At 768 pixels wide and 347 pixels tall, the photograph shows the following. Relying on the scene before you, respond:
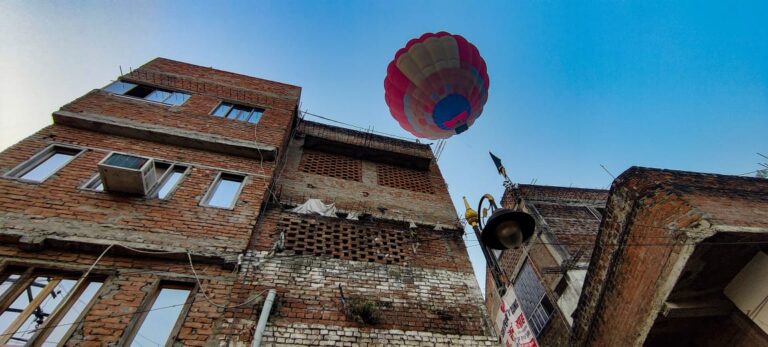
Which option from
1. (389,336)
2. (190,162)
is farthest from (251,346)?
(190,162)

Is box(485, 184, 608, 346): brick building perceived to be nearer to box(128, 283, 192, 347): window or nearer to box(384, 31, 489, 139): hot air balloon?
box(384, 31, 489, 139): hot air balloon

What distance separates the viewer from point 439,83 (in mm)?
8922

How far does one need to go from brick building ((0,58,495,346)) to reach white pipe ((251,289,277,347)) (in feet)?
Answer: 0.50

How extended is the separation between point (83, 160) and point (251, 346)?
19.0 feet

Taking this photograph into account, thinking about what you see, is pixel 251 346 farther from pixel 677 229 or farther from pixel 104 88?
pixel 104 88

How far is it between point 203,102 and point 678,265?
11912 mm

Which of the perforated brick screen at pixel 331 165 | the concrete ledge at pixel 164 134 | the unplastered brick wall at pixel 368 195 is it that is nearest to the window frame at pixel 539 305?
the unplastered brick wall at pixel 368 195

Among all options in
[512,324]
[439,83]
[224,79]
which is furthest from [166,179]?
[512,324]

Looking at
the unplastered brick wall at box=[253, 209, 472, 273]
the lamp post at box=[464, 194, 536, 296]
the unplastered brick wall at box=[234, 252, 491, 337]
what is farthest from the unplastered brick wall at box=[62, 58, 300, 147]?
the lamp post at box=[464, 194, 536, 296]

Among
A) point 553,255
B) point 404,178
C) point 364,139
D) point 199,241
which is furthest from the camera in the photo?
point 364,139

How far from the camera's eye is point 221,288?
17.7 feet

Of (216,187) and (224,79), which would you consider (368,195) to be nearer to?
(216,187)

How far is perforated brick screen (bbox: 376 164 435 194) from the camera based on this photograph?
1067 cm

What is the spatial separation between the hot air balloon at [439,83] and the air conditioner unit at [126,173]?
6.52m
